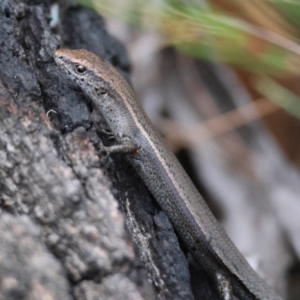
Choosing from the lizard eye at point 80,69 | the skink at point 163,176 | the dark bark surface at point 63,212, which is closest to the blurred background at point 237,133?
the skink at point 163,176

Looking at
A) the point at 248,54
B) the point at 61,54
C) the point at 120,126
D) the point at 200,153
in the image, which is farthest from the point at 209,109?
the point at 61,54

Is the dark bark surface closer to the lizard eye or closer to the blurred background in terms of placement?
the lizard eye

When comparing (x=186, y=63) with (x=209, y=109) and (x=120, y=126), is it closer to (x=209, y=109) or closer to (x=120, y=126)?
(x=209, y=109)


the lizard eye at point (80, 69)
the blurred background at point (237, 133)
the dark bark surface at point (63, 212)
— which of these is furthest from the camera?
the blurred background at point (237, 133)

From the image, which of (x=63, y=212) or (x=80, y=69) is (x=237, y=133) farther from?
(x=63, y=212)

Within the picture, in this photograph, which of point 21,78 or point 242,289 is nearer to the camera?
point 21,78

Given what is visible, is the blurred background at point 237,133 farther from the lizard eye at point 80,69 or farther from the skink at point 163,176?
A: the lizard eye at point 80,69
